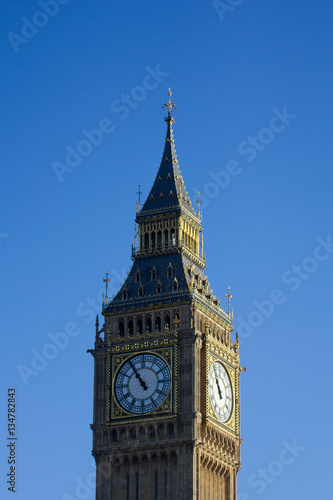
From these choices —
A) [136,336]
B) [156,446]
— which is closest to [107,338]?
[136,336]

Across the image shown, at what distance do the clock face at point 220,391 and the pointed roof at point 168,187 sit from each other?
13.0 m

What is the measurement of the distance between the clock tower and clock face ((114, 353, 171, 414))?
7cm

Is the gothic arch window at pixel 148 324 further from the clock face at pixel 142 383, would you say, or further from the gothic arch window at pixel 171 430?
the gothic arch window at pixel 171 430

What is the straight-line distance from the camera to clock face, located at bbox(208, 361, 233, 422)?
11056 centimetres

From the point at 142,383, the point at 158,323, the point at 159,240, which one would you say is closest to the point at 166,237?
the point at 159,240

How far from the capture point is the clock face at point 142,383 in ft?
358

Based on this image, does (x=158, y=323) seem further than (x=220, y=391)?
Yes

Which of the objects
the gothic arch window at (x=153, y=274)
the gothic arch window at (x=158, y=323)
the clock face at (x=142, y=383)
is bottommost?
the clock face at (x=142, y=383)

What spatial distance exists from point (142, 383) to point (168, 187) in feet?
56.5

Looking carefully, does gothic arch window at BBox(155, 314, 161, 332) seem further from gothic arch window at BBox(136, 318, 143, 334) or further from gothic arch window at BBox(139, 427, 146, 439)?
gothic arch window at BBox(139, 427, 146, 439)

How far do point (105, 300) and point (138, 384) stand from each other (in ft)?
25.1

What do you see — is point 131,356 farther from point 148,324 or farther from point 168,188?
point 168,188

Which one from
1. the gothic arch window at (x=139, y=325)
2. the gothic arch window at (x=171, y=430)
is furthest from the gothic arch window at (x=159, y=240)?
the gothic arch window at (x=171, y=430)

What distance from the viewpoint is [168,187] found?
120 m
